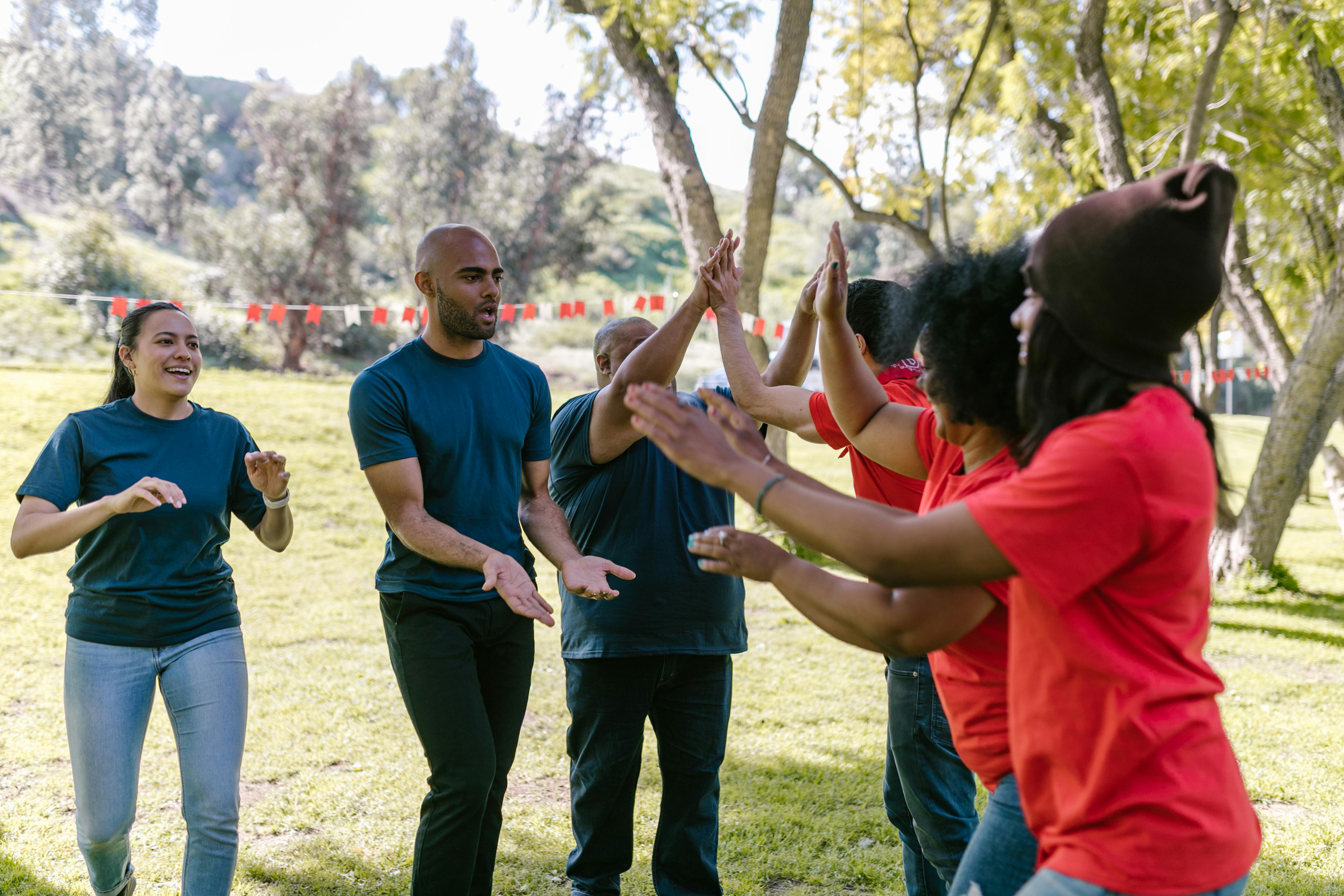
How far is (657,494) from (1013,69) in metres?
8.30

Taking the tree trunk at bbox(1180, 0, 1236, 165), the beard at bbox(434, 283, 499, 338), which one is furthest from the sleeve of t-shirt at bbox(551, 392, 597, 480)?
the tree trunk at bbox(1180, 0, 1236, 165)

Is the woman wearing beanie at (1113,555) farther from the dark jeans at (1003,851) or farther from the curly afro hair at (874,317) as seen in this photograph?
the curly afro hair at (874,317)

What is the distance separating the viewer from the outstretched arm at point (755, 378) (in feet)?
10.4

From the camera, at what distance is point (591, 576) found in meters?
3.07

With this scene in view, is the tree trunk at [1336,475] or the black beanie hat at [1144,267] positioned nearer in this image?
the black beanie hat at [1144,267]

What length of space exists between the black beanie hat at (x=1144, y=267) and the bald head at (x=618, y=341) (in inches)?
81.9

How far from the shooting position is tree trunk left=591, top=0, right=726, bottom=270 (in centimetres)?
902

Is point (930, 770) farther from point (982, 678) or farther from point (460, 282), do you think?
point (460, 282)

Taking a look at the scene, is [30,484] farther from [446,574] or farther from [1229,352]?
[1229,352]

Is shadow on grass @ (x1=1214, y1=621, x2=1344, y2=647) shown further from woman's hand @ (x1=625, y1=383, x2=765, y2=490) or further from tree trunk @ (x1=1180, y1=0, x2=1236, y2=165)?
woman's hand @ (x1=625, y1=383, x2=765, y2=490)

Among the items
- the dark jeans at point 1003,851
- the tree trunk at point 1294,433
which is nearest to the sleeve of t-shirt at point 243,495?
the dark jeans at point 1003,851

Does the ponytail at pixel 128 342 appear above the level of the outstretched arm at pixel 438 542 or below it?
above

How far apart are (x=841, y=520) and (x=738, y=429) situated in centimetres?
32

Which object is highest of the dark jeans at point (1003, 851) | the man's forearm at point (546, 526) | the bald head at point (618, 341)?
the bald head at point (618, 341)
